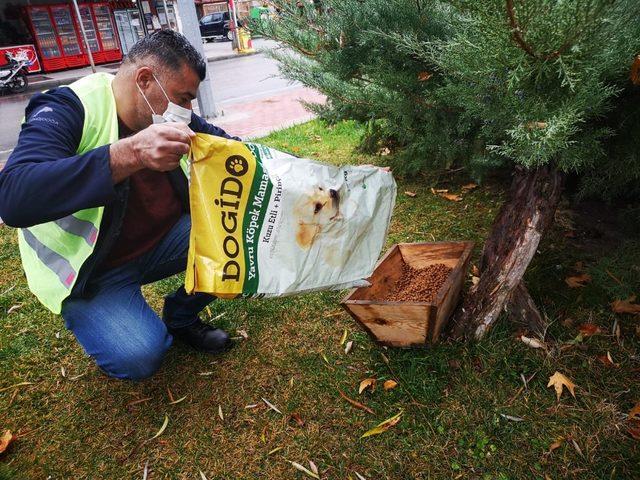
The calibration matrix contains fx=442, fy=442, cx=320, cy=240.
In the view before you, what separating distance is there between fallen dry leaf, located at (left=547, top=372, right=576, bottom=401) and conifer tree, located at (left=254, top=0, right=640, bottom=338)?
0.97 ft

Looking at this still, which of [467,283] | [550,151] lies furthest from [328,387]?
[550,151]

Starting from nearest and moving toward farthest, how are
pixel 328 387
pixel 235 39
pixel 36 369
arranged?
pixel 328 387 < pixel 36 369 < pixel 235 39

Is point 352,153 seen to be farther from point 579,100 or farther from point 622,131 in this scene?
point 579,100

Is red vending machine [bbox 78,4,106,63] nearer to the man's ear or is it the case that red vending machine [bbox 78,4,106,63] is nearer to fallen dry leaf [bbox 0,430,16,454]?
the man's ear

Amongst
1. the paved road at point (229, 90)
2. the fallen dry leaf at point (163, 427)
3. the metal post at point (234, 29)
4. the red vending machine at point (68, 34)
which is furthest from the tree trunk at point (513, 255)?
the red vending machine at point (68, 34)

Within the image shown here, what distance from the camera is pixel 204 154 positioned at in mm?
1548

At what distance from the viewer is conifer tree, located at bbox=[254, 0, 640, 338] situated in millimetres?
1260

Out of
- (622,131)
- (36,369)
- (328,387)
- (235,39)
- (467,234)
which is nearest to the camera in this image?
(622,131)

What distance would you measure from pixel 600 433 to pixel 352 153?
3.36 meters

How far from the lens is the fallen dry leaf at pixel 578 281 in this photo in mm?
2342

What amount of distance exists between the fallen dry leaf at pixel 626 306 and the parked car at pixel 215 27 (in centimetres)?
2698

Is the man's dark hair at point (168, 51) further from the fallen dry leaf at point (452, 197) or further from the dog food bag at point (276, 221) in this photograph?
the fallen dry leaf at point (452, 197)

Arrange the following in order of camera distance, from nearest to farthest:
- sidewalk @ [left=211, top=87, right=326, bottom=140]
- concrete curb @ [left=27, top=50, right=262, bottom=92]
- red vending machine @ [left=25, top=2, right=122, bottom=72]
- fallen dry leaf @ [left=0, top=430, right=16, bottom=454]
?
fallen dry leaf @ [left=0, top=430, right=16, bottom=454] → sidewalk @ [left=211, top=87, right=326, bottom=140] → concrete curb @ [left=27, top=50, right=262, bottom=92] → red vending machine @ [left=25, top=2, right=122, bottom=72]

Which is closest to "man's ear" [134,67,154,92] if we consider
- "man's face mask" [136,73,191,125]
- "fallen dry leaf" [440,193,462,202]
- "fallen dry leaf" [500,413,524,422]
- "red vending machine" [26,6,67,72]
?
"man's face mask" [136,73,191,125]
